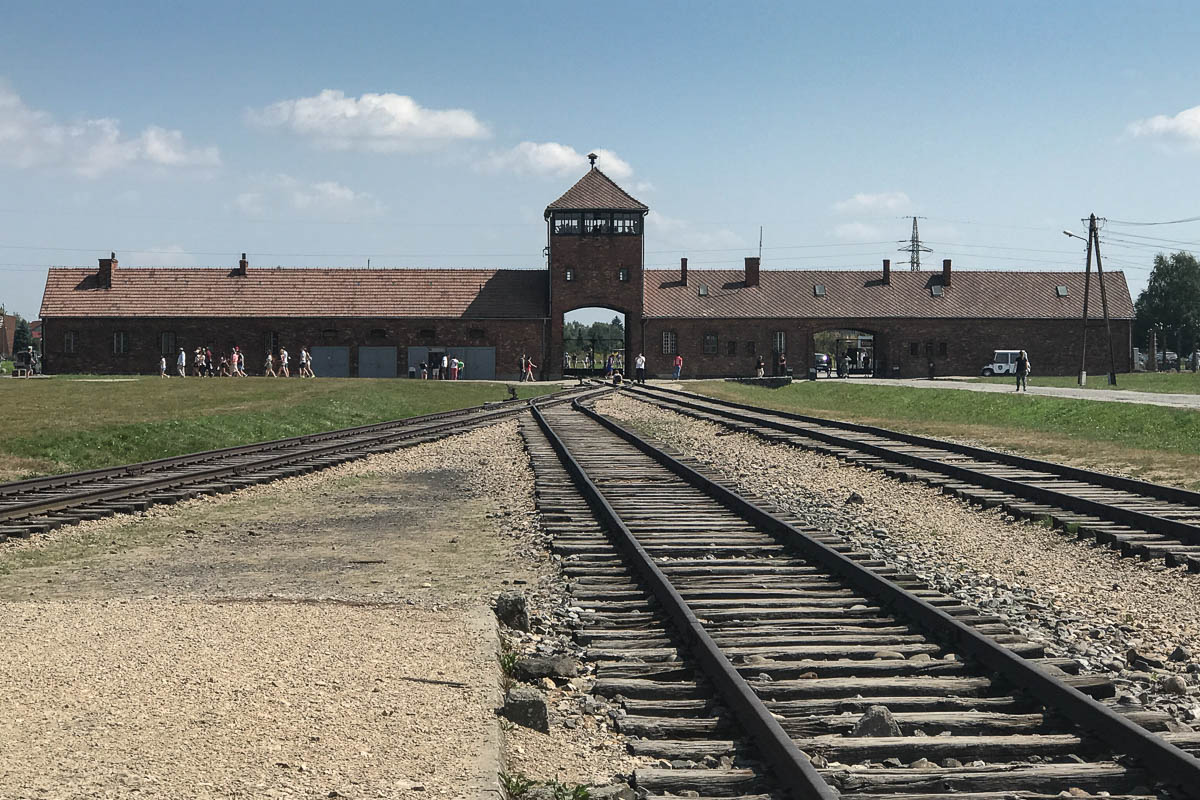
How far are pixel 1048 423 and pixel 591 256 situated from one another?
139 feet

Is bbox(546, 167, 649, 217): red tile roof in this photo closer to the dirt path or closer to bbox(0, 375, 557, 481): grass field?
bbox(0, 375, 557, 481): grass field

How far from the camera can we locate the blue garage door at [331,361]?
220ft

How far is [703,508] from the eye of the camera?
477 inches

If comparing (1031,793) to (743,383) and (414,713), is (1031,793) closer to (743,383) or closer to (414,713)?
(414,713)

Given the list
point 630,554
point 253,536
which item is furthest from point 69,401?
point 630,554

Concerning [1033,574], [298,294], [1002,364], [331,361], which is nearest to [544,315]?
[331,361]

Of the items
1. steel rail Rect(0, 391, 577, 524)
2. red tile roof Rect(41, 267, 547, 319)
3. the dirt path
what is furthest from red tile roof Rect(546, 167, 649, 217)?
the dirt path

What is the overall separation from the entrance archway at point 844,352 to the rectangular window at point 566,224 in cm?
→ 1643

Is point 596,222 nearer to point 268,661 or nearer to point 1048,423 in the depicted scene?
point 1048,423

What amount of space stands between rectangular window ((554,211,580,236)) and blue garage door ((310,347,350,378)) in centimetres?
1341

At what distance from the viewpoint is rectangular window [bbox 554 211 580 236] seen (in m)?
67.6

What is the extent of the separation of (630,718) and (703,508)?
7.02 meters

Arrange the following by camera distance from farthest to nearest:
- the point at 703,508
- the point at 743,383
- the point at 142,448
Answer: the point at 743,383
the point at 142,448
the point at 703,508

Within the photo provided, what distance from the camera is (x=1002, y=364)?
2837 inches
